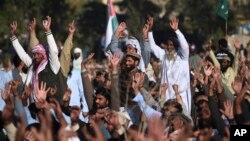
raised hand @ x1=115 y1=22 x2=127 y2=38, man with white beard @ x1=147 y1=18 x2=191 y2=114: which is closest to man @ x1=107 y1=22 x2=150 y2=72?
raised hand @ x1=115 y1=22 x2=127 y2=38

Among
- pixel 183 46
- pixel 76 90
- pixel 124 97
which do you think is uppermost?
pixel 183 46

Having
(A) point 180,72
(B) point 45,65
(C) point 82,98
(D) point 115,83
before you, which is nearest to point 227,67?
(A) point 180,72

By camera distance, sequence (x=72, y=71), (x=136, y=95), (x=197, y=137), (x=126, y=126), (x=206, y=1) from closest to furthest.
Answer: (x=197, y=137)
(x=126, y=126)
(x=136, y=95)
(x=72, y=71)
(x=206, y=1)

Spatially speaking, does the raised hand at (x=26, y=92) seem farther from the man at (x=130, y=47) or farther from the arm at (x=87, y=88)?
the man at (x=130, y=47)

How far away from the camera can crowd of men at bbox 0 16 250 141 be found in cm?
1003

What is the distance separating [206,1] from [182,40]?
37185 mm

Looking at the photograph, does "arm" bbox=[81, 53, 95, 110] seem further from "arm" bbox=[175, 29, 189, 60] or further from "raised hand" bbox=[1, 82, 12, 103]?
"raised hand" bbox=[1, 82, 12, 103]

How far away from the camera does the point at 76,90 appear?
47.9 ft

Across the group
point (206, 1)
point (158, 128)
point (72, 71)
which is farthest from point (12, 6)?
point (158, 128)

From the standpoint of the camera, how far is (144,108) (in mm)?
11234

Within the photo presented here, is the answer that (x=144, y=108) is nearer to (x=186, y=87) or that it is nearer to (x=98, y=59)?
(x=186, y=87)

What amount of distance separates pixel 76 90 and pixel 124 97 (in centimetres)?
252

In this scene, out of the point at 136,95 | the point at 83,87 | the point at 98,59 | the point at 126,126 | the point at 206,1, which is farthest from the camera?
the point at 206,1

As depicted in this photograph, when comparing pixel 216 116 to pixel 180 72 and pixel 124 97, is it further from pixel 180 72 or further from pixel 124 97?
pixel 180 72
